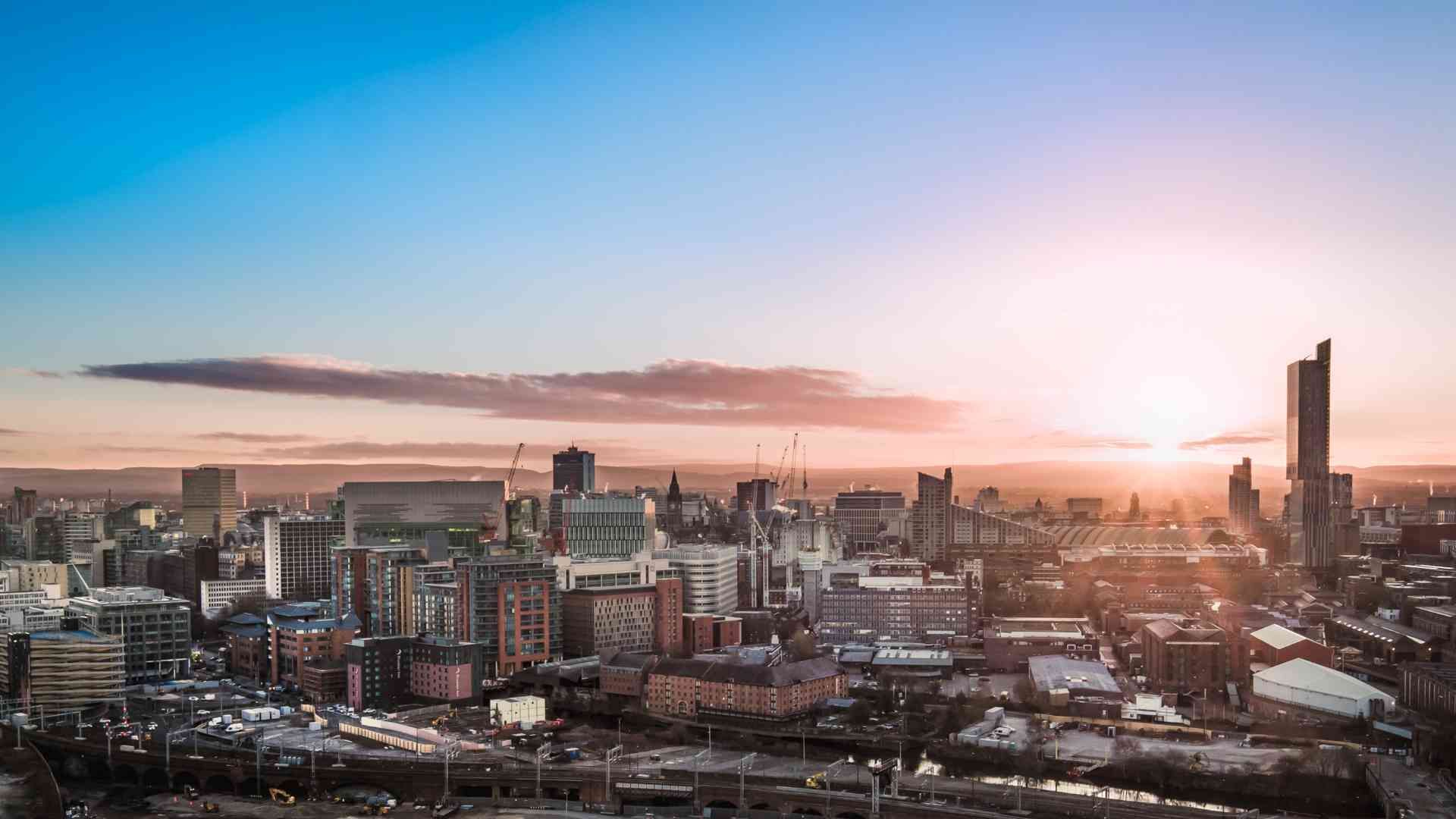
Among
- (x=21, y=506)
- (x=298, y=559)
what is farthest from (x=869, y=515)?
(x=21, y=506)

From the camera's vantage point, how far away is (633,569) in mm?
35844

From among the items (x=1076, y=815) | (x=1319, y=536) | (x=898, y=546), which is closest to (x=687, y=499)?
(x=898, y=546)

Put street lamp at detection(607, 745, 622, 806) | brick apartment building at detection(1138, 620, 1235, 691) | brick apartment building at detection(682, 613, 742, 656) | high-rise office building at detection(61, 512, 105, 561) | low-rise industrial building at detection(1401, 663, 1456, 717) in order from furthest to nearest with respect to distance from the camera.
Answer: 1. high-rise office building at detection(61, 512, 105, 561)
2. brick apartment building at detection(682, 613, 742, 656)
3. brick apartment building at detection(1138, 620, 1235, 691)
4. low-rise industrial building at detection(1401, 663, 1456, 717)
5. street lamp at detection(607, 745, 622, 806)

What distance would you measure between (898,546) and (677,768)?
44.0 meters

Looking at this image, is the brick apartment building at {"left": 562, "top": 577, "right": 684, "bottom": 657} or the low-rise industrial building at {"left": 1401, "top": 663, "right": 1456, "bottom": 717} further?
the brick apartment building at {"left": 562, "top": 577, "right": 684, "bottom": 657}

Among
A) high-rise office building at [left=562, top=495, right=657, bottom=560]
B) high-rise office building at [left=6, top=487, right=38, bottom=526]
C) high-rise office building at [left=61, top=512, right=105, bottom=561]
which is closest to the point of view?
high-rise office building at [left=562, top=495, right=657, bottom=560]

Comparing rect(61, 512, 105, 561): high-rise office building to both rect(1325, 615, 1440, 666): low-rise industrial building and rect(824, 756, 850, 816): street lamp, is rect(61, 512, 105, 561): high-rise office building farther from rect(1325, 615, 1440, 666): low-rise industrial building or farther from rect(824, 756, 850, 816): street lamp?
rect(1325, 615, 1440, 666): low-rise industrial building

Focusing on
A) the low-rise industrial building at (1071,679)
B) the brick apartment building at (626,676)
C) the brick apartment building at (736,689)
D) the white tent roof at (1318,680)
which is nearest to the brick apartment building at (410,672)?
the brick apartment building at (626,676)

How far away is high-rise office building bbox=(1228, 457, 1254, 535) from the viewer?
3051 inches

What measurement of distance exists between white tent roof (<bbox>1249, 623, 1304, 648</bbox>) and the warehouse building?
3397 millimetres

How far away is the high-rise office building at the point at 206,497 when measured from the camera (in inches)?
2697

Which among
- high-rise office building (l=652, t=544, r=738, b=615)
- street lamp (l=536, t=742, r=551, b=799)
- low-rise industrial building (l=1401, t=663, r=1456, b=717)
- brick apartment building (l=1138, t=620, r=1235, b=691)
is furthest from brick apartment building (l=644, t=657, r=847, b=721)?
low-rise industrial building (l=1401, t=663, r=1456, b=717)

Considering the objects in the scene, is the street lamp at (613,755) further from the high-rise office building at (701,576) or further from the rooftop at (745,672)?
the high-rise office building at (701,576)

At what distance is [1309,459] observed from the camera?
6131 centimetres
